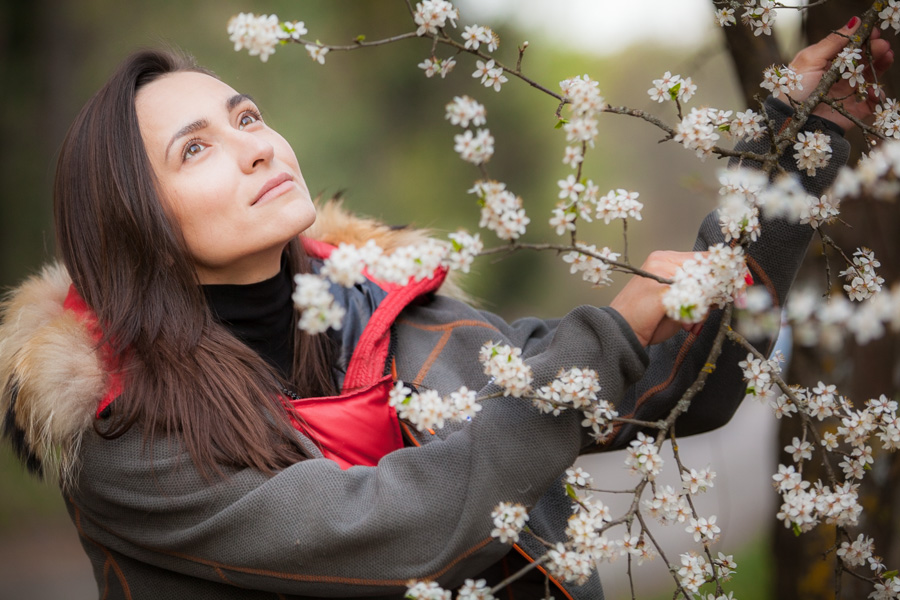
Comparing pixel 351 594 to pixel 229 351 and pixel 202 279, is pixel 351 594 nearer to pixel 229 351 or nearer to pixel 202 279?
pixel 229 351

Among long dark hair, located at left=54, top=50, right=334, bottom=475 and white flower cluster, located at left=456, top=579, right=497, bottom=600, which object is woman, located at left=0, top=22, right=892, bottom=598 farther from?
white flower cluster, located at left=456, top=579, right=497, bottom=600

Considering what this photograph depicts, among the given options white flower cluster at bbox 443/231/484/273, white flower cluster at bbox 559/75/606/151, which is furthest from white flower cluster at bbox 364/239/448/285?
white flower cluster at bbox 559/75/606/151

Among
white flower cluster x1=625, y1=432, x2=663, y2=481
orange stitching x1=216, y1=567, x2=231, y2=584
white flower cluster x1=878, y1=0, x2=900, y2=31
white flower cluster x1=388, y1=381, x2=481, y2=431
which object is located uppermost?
white flower cluster x1=878, y1=0, x2=900, y2=31

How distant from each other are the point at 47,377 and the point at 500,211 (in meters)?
1.00

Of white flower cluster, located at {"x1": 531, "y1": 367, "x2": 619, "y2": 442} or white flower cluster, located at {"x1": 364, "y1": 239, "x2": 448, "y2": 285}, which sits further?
white flower cluster, located at {"x1": 531, "y1": 367, "x2": 619, "y2": 442}

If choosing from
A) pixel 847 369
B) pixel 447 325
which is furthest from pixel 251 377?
pixel 847 369

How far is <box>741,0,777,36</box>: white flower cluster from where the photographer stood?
1.32m

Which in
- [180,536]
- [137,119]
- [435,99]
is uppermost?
[435,99]

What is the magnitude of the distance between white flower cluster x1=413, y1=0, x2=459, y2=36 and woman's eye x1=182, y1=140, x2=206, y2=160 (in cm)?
67

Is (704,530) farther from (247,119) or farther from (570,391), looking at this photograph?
(247,119)

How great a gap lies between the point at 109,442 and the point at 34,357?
0.25 metres

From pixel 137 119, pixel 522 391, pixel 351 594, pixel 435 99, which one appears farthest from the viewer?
pixel 435 99

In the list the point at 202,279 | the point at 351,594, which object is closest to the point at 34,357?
the point at 202,279

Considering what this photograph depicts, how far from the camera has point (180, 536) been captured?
1440 millimetres
